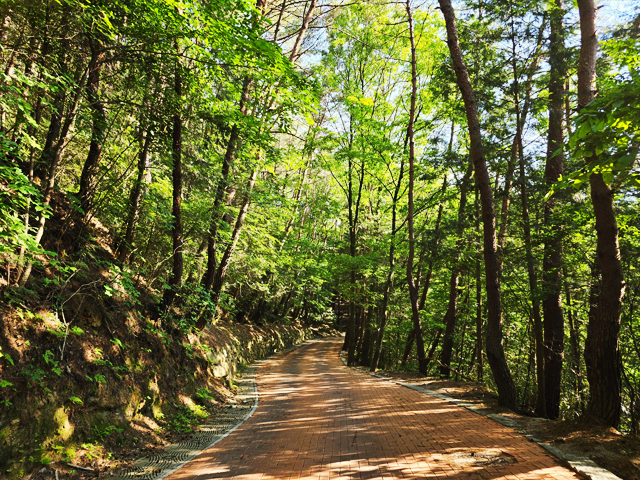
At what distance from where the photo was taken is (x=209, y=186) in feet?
30.8

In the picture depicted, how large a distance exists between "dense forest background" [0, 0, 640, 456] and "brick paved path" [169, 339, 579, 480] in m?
1.88

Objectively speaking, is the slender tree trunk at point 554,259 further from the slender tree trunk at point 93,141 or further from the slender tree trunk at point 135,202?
the slender tree trunk at point 93,141

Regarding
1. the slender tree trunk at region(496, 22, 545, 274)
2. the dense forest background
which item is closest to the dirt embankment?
the dense forest background

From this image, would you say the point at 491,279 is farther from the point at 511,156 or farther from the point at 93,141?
the point at 93,141

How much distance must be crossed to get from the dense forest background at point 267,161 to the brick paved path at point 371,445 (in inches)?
74.2

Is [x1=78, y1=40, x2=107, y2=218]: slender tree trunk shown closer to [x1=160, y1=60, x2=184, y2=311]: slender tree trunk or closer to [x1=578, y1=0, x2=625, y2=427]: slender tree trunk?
[x1=160, y1=60, x2=184, y2=311]: slender tree trunk

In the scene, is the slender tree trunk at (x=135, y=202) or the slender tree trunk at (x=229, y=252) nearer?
the slender tree trunk at (x=135, y=202)

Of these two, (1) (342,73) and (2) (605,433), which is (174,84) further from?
(1) (342,73)

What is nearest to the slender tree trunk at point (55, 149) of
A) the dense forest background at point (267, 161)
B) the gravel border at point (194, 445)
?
the dense forest background at point (267, 161)

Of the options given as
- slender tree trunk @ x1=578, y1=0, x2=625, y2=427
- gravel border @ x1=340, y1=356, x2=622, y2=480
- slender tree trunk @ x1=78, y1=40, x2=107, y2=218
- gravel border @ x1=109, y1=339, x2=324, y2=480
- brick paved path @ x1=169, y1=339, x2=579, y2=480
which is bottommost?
gravel border @ x1=109, y1=339, x2=324, y2=480

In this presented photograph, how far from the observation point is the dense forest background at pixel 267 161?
15.4 feet

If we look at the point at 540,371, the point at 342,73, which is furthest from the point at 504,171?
the point at 342,73

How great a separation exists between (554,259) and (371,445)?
7.14m

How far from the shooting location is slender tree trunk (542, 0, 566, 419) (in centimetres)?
825
